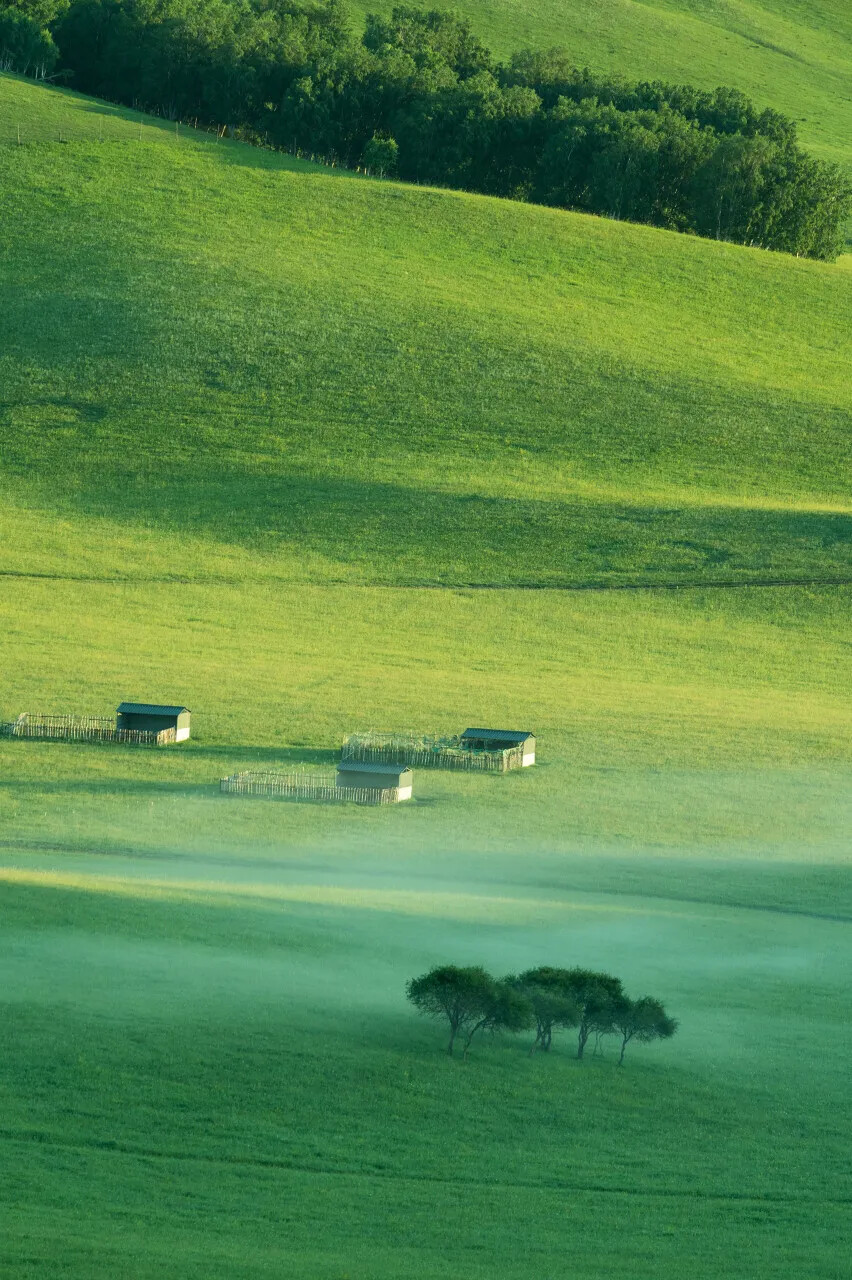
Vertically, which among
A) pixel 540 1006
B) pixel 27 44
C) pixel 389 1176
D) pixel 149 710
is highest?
pixel 27 44

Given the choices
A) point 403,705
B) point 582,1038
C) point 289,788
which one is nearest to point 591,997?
point 582,1038

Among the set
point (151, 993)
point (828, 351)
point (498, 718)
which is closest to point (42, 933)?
point (151, 993)

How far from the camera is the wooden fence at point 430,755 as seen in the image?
2019 inches

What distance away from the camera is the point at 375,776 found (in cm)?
4819

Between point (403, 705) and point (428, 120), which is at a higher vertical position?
point (428, 120)

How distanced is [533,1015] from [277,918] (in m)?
7.45

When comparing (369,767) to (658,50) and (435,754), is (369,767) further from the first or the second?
(658,50)

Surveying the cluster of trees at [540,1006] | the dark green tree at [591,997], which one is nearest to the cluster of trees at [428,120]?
the dark green tree at [591,997]

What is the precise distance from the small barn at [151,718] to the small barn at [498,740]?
27.6 feet

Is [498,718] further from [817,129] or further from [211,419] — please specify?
[817,129]

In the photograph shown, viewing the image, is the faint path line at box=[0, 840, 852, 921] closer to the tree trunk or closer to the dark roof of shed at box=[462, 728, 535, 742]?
the tree trunk

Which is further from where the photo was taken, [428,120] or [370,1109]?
[428,120]

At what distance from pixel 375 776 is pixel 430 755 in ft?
13.1

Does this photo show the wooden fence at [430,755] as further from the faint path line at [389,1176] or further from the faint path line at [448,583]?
the faint path line at [389,1176]
